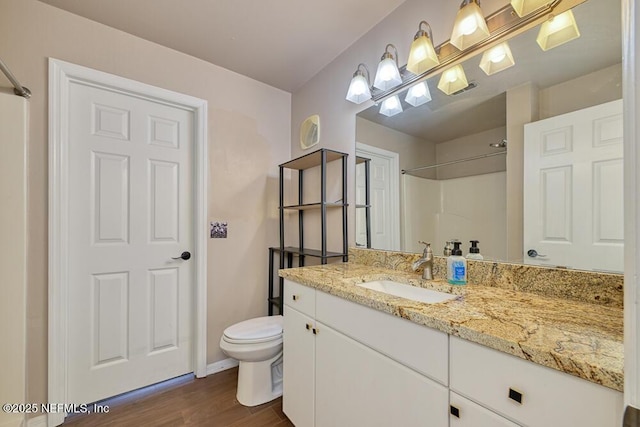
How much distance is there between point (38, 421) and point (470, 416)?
2.18 metres

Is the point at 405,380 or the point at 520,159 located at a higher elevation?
the point at 520,159

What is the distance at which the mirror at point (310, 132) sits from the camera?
7.11ft

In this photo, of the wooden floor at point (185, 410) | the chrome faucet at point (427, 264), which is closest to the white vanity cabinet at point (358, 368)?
the wooden floor at point (185, 410)

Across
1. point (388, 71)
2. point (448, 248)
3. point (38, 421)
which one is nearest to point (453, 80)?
point (388, 71)

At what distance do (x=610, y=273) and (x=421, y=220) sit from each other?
0.75 metres

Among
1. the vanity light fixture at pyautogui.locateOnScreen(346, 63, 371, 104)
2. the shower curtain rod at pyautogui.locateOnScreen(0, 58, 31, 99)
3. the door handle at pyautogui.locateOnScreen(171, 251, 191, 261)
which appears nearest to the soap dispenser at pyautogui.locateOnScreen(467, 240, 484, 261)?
the vanity light fixture at pyautogui.locateOnScreen(346, 63, 371, 104)

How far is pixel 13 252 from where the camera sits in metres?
1.41

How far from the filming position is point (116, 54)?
68.0 inches

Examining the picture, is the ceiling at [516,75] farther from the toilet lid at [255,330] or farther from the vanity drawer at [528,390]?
the toilet lid at [255,330]

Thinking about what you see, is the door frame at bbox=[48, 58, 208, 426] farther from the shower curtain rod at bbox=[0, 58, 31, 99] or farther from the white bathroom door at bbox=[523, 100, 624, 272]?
the white bathroom door at bbox=[523, 100, 624, 272]

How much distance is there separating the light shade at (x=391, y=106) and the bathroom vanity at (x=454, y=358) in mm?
989

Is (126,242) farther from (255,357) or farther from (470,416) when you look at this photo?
(470,416)

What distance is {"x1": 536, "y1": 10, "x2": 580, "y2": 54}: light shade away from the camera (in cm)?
99

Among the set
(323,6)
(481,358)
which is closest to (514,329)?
(481,358)
